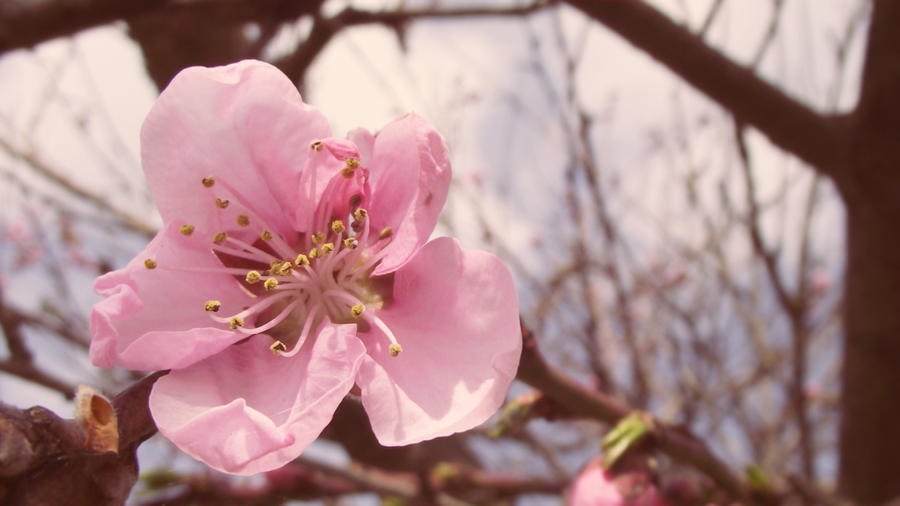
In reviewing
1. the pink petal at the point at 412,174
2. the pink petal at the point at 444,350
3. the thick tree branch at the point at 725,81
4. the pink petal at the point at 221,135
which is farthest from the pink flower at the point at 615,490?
the thick tree branch at the point at 725,81

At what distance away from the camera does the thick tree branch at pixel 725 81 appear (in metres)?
1.77

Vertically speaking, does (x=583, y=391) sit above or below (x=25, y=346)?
above

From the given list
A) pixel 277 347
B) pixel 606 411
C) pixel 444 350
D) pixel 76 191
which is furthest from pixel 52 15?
pixel 606 411

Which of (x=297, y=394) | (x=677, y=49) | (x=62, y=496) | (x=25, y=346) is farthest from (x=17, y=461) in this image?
(x=677, y=49)

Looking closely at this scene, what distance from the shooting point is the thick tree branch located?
1.77 m

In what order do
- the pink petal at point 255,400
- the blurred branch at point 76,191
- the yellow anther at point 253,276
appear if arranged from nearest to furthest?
the pink petal at point 255,400 → the yellow anther at point 253,276 → the blurred branch at point 76,191

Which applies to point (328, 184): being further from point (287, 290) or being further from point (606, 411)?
point (606, 411)

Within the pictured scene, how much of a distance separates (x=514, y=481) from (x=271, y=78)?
1664 mm

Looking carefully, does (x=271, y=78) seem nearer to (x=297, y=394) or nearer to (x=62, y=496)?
(x=297, y=394)

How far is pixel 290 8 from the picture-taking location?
2.13m

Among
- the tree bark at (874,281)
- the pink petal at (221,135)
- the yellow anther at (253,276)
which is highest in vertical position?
the pink petal at (221,135)

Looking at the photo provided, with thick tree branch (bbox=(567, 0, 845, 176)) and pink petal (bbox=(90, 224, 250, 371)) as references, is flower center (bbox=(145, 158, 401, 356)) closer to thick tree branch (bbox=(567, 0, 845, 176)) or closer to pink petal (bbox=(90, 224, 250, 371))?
pink petal (bbox=(90, 224, 250, 371))

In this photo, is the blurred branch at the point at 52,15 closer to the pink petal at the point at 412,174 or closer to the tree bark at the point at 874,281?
the pink petal at the point at 412,174

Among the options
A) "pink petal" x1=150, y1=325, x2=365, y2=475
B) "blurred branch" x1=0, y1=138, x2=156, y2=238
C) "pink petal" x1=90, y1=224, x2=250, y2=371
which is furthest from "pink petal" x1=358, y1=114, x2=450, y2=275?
"blurred branch" x1=0, y1=138, x2=156, y2=238
